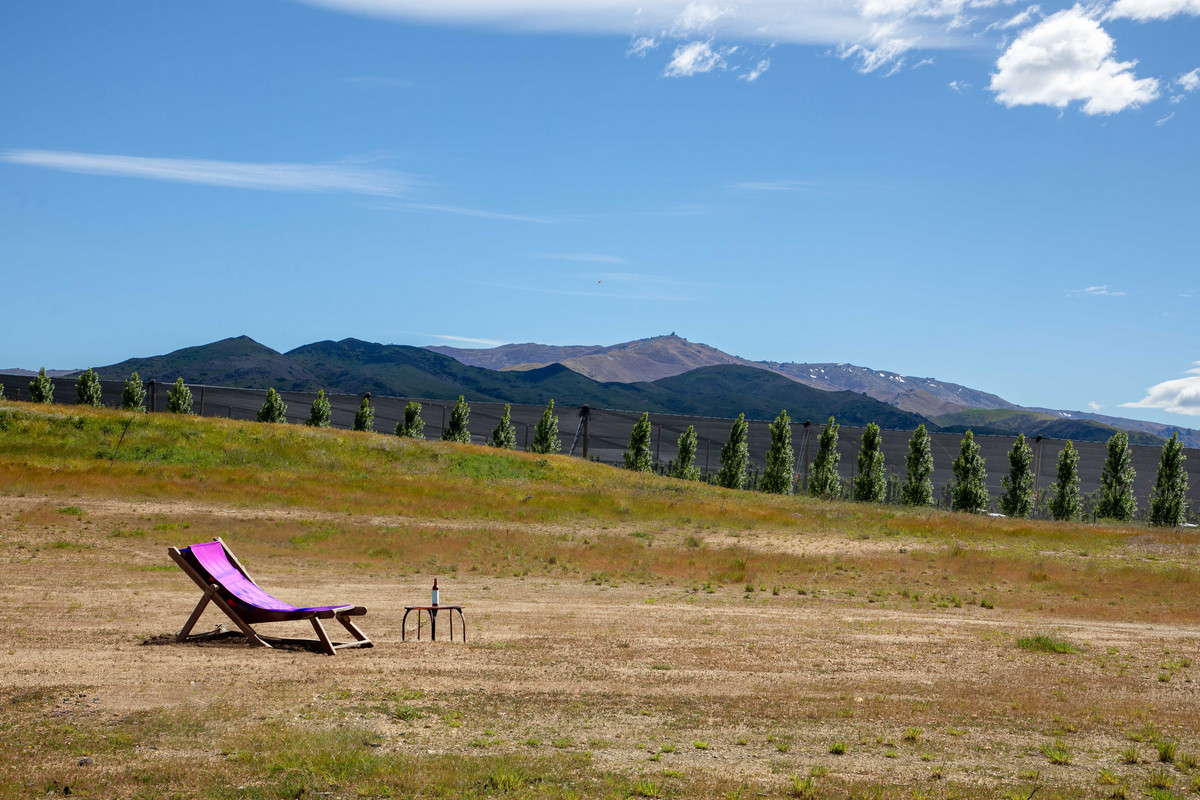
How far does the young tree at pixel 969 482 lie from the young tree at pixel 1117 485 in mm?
6956

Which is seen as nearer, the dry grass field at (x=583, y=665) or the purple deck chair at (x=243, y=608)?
the dry grass field at (x=583, y=665)

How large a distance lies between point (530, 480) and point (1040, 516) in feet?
122

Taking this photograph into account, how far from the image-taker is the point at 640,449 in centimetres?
6259

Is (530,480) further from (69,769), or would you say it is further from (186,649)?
(69,769)

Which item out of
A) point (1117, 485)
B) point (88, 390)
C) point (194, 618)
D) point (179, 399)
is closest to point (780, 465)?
point (1117, 485)

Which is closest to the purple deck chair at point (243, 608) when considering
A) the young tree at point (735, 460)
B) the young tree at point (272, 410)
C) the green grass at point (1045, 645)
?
the green grass at point (1045, 645)

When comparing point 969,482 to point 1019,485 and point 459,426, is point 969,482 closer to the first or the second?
point 1019,485

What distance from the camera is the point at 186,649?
1195 centimetres

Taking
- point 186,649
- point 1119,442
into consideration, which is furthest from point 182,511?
point 1119,442

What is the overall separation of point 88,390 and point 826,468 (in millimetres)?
46352

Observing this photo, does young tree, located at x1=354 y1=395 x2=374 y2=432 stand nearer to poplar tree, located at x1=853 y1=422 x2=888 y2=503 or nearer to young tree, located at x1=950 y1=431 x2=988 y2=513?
poplar tree, located at x1=853 y1=422 x2=888 y2=503

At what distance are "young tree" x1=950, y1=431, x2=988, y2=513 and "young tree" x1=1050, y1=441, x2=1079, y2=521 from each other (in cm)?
432

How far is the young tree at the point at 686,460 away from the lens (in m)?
63.2

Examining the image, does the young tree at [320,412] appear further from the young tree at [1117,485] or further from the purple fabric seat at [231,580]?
the purple fabric seat at [231,580]
